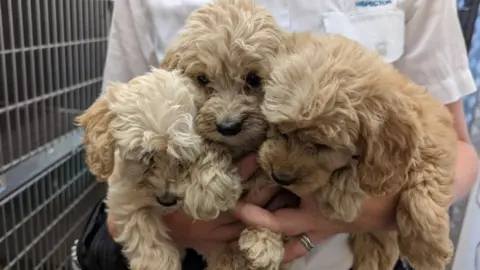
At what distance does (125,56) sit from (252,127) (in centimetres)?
58

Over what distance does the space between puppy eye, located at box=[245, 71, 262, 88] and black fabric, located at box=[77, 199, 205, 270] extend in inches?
19.0

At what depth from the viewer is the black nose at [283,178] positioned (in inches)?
38.4

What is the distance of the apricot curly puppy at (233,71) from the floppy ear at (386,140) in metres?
0.19

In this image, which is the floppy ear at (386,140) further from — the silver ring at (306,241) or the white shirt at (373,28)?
the white shirt at (373,28)

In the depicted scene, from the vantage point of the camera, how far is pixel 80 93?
1780mm

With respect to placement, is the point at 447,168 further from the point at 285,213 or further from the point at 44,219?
the point at 44,219

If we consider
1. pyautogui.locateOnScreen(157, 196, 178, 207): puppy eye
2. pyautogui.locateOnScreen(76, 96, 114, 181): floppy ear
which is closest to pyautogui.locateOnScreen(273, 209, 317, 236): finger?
pyautogui.locateOnScreen(157, 196, 178, 207): puppy eye

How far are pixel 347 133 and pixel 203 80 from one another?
0.96 feet

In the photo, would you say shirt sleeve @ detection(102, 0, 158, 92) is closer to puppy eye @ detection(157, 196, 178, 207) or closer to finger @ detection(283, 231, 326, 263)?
puppy eye @ detection(157, 196, 178, 207)

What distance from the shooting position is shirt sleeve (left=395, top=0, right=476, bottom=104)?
1.32 m

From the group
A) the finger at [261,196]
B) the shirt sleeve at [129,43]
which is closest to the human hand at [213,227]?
the finger at [261,196]

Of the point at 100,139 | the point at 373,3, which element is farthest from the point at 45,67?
the point at 373,3

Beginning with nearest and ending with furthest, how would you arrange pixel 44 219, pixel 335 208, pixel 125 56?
pixel 335 208 < pixel 125 56 < pixel 44 219

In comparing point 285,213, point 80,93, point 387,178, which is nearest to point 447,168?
point 387,178
